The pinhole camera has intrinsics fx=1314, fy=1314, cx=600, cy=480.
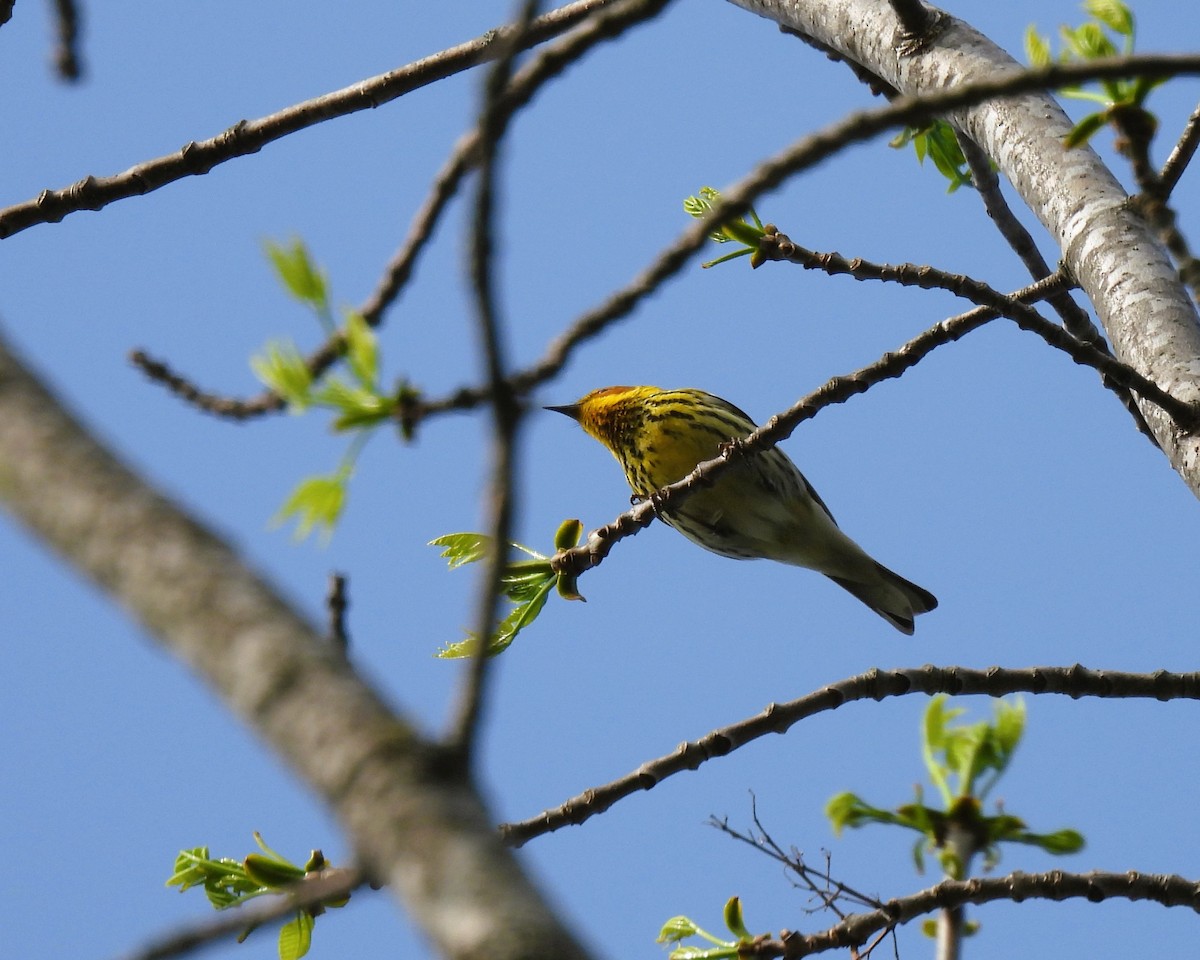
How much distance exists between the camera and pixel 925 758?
2424 millimetres

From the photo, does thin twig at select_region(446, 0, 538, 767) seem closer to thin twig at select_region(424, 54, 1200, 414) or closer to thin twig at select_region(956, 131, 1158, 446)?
thin twig at select_region(424, 54, 1200, 414)

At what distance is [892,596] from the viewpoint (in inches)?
208

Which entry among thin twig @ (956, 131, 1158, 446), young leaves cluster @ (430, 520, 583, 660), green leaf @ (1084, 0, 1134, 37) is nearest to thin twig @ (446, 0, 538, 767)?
green leaf @ (1084, 0, 1134, 37)

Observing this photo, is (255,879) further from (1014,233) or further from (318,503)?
(1014,233)

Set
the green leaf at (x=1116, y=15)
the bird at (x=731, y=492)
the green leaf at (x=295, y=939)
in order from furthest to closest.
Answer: the bird at (x=731, y=492), the green leaf at (x=295, y=939), the green leaf at (x=1116, y=15)

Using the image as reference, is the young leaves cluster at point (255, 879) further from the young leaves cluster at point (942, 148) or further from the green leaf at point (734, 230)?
the young leaves cluster at point (942, 148)

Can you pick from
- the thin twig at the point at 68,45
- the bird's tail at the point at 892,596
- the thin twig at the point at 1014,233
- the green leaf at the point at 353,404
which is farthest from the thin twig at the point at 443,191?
the bird's tail at the point at 892,596

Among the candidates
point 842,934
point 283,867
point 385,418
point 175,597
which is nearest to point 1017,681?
point 842,934

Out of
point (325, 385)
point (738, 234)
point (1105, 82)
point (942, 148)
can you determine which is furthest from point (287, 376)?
point (942, 148)

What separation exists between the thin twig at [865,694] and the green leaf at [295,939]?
41cm

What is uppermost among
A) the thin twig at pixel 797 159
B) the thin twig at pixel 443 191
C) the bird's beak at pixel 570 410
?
the bird's beak at pixel 570 410

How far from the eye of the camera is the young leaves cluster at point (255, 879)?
7.65 ft

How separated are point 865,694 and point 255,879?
1.20 m

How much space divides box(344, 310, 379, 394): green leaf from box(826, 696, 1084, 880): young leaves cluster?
4.56 feet
